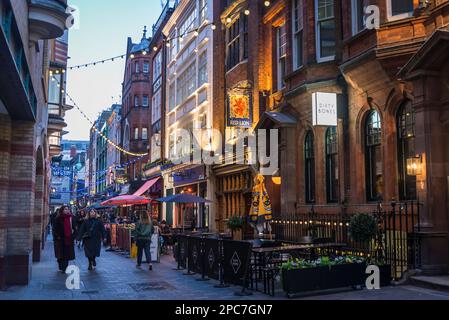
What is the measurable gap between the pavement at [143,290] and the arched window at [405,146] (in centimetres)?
321

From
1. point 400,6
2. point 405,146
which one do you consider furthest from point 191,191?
point 400,6

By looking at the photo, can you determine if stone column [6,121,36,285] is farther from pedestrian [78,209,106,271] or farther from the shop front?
the shop front

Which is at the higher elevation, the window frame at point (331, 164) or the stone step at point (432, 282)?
the window frame at point (331, 164)

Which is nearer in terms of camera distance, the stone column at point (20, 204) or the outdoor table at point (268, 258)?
the outdoor table at point (268, 258)

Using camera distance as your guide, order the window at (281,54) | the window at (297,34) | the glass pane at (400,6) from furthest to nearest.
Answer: the window at (281,54) → the window at (297,34) → the glass pane at (400,6)

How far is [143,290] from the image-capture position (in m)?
11.5

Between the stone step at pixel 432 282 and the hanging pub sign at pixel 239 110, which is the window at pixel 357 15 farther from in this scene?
the stone step at pixel 432 282

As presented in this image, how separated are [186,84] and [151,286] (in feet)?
74.0

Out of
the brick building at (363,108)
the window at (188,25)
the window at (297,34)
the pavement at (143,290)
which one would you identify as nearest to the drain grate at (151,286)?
the pavement at (143,290)

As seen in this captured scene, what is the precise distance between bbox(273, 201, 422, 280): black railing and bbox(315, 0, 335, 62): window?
5.17m

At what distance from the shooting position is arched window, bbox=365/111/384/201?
1455cm

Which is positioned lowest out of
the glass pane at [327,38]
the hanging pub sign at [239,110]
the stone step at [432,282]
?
the stone step at [432,282]

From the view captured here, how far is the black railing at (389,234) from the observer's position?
11.8 metres
